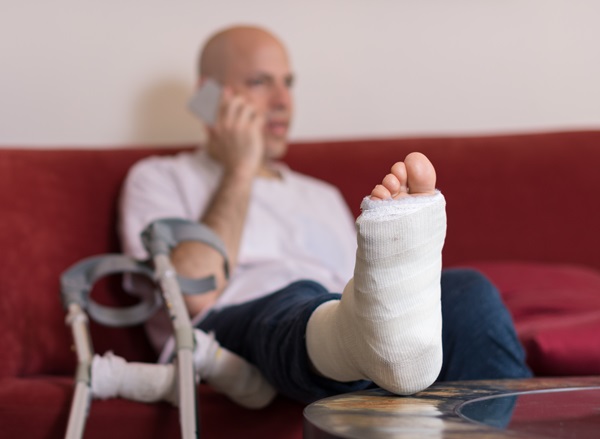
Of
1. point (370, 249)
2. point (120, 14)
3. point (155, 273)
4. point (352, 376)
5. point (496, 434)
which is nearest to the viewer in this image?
point (496, 434)

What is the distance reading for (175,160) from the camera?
1.95 m

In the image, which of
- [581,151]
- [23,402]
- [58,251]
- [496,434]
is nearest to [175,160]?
[58,251]

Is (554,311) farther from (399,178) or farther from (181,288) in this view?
(399,178)

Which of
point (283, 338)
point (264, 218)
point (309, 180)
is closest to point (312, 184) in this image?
point (309, 180)

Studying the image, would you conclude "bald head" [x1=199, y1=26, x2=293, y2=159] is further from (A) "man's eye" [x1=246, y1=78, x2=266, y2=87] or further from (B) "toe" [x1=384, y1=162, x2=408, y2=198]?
(B) "toe" [x1=384, y1=162, x2=408, y2=198]

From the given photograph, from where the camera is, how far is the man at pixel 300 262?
86 centimetres

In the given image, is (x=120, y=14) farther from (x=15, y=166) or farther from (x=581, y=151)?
(x=581, y=151)

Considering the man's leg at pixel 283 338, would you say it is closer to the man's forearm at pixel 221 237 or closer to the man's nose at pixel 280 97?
the man's forearm at pixel 221 237

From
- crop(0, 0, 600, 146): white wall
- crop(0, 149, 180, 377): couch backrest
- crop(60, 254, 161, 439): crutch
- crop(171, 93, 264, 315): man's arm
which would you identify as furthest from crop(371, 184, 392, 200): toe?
crop(0, 0, 600, 146): white wall

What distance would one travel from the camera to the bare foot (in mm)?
867

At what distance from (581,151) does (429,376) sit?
1324 millimetres

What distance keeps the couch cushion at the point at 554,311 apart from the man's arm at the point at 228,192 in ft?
1.74

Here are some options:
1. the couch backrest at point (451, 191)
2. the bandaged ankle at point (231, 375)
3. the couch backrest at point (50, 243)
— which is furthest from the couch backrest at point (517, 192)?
the bandaged ankle at point (231, 375)

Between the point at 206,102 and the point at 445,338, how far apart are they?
1.02 metres
